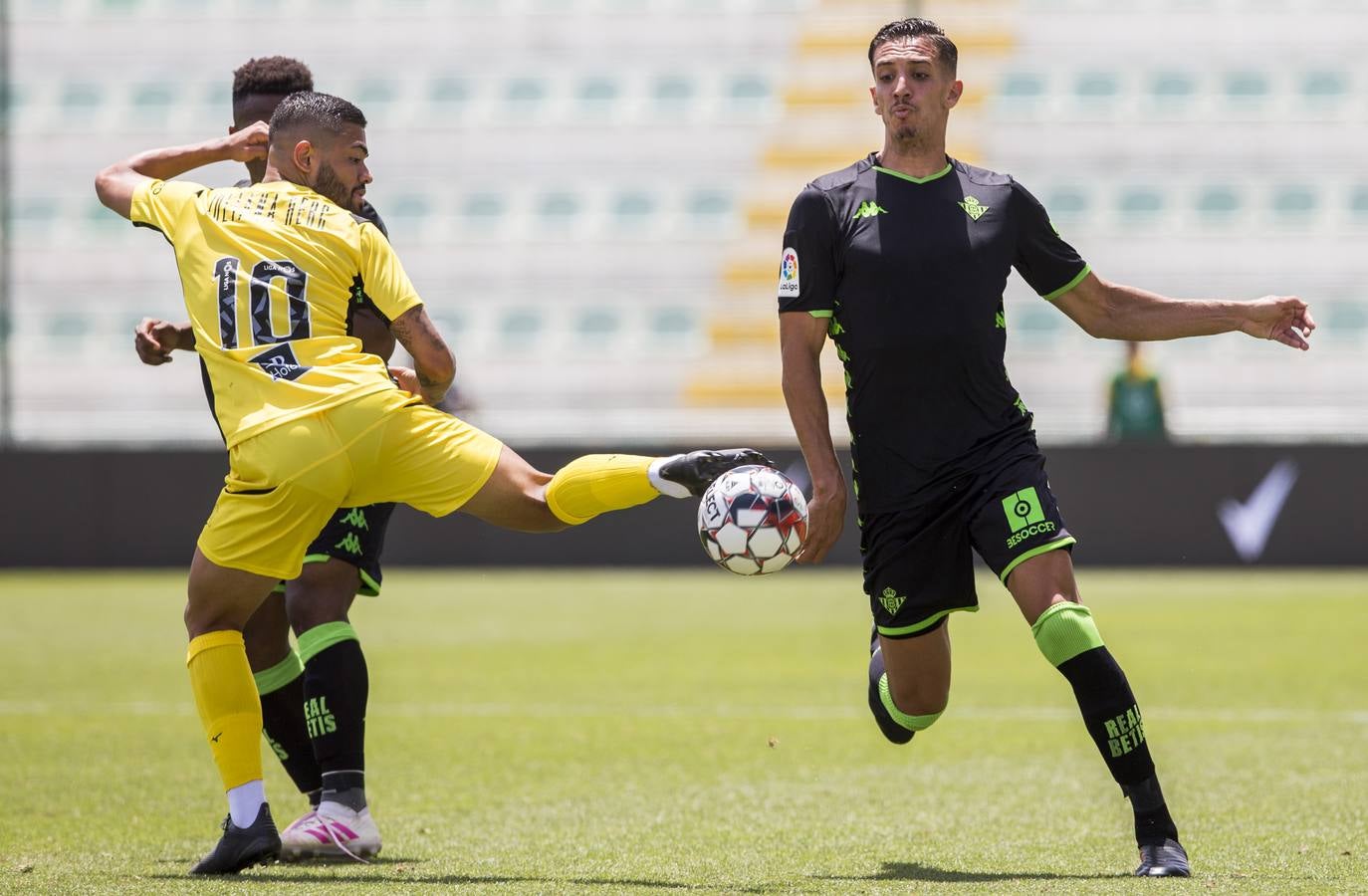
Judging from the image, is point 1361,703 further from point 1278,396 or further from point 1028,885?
point 1278,396

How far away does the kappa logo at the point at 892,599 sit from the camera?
516 cm

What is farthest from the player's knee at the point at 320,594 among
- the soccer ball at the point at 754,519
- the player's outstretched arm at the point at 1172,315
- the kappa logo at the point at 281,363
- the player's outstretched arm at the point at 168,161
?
the player's outstretched arm at the point at 1172,315

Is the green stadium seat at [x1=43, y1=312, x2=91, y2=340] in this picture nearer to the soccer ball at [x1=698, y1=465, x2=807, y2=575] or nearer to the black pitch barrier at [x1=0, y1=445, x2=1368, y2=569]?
the black pitch barrier at [x1=0, y1=445, x2=1368, y2=569]

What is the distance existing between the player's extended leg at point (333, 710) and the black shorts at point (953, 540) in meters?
1.58

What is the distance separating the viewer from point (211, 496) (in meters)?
18.7

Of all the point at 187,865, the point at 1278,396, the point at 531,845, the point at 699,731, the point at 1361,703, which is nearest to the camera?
the point at 187,865

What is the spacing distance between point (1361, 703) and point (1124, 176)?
19.0 meters

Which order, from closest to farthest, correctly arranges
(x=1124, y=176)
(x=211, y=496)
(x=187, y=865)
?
1. (x=187, y=865)
2. (x=211, y=496)
3. (x=1124, y=176)

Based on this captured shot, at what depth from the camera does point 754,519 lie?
4.75 metres

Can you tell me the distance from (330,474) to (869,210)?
1649 mm

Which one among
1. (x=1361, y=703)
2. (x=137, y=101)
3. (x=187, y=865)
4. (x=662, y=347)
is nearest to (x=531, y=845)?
(x=187, y=865)

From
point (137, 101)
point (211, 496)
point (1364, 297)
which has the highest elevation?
point (137, 101)

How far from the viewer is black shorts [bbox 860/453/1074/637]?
4.84 m

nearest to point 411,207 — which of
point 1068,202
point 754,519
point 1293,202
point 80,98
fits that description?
point 80,98
